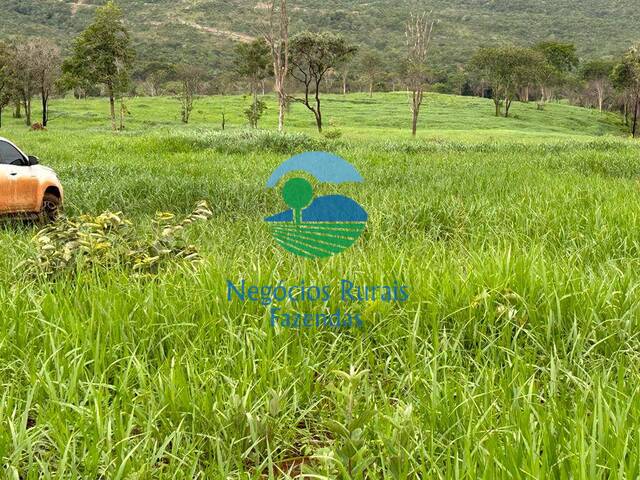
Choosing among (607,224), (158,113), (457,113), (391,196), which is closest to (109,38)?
(158,113)

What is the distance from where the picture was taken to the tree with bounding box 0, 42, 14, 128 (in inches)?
2032

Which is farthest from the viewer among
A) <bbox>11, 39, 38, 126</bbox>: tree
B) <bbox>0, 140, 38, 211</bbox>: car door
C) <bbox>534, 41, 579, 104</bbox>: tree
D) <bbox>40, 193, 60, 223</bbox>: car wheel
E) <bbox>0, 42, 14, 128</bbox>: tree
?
<bbox>534, 41, 579, 104</bbox>: tree

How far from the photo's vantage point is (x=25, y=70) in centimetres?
5219

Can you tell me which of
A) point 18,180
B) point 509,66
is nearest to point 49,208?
point 18,180

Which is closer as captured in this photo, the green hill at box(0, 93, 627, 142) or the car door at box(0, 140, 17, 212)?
the car door at box(0, 140, 17, 212)

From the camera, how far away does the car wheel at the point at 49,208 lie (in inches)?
313

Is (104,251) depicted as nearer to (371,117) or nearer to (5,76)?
(371,117)

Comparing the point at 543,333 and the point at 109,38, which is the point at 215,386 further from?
the point at 109,38

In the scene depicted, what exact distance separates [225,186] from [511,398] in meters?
7.32

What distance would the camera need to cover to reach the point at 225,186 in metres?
9.01

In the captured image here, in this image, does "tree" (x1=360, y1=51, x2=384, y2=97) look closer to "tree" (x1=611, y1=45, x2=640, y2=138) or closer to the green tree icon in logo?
"tree" (x1=611, y1=45, x2=640, y2=138)

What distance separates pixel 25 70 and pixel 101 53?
14.3 m

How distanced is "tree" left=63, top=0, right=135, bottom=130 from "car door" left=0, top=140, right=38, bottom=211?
3885cm

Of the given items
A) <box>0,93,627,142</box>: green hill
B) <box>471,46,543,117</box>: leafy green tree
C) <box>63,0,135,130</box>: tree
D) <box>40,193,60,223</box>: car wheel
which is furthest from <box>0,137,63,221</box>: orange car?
<box>471,46,543,117</box>: leafy green tree
